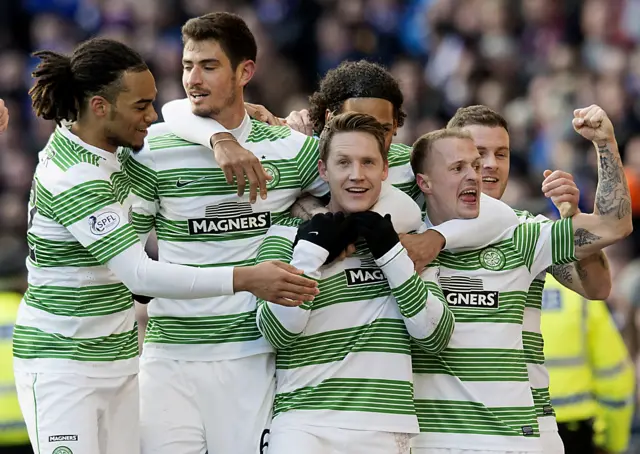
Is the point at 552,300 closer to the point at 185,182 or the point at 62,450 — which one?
the point at 185,182

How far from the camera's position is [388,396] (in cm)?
556

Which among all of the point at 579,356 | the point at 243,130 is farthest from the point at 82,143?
the point at 579,356

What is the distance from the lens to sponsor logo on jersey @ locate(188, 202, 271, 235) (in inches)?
231

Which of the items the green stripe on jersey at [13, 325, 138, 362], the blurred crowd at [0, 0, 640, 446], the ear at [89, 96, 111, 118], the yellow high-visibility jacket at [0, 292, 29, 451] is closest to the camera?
the green stripe on jersey at [13, 325, 138, 362]

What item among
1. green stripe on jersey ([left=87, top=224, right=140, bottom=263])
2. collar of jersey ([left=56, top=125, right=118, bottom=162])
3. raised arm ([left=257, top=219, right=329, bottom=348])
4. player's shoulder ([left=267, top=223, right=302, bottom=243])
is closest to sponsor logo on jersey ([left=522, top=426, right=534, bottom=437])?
raised arm ([left=257, top=219, right=329, bottom=348])

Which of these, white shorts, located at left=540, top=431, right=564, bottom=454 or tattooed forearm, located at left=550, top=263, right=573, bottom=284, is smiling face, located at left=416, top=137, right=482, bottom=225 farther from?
white shorts, located at left=540, top=431, right=564, bottom=454

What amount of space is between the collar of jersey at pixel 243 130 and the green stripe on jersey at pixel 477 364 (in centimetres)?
124

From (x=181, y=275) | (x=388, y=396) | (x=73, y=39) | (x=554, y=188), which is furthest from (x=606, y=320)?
(x=73, y=39)

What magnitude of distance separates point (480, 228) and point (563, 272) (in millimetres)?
685

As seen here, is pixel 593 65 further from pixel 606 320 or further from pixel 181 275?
pixel 181 275

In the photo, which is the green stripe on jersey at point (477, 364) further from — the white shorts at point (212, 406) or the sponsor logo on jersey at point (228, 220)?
the sponsor logo on jersey at point (228, 220)

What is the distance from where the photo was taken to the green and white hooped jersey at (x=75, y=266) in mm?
5387

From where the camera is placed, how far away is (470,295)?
5.85m

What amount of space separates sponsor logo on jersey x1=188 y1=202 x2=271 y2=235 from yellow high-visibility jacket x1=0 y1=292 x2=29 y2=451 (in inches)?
67.5
